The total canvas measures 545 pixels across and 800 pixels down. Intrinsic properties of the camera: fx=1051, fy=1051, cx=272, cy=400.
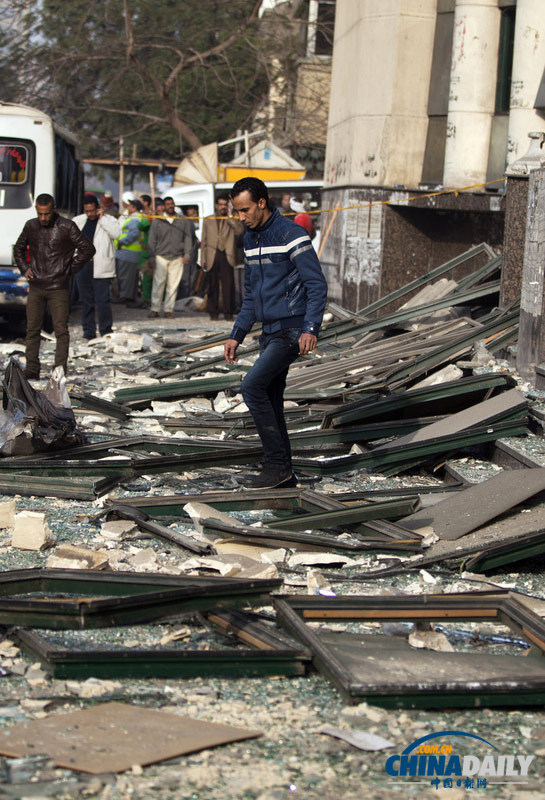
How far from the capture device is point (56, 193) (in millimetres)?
15438

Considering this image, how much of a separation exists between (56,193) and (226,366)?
5584 mm

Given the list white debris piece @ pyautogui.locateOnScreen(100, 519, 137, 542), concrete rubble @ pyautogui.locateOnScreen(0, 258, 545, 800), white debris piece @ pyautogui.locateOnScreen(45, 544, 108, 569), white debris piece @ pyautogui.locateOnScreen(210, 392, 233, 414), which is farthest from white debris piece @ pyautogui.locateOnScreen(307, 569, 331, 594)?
white debris piece @ pyautogui.locateOnScreen(210, 392, 233, 414)

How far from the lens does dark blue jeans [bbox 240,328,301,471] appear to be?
19.9 ft

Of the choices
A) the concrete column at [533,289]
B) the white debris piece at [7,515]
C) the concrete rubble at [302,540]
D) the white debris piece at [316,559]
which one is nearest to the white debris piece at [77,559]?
the concrete rubble at [302,540]

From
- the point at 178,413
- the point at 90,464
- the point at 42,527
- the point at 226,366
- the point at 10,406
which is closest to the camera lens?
the point at 42,527

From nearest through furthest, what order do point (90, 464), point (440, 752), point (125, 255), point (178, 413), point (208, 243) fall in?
point (440, 752) → point (90, 464) → point (178, 413) → point (208, 243) → point (125, 255)

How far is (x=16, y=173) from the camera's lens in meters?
14.4

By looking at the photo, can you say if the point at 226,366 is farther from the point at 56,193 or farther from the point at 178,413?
the point at 56,193

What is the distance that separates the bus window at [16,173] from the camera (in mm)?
14375

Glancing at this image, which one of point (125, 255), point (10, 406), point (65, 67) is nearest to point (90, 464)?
point (10, 406)

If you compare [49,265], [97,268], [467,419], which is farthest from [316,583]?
[97,268]

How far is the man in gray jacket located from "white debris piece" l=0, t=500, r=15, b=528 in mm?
11782

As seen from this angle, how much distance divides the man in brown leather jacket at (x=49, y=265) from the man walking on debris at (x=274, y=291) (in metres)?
5.09

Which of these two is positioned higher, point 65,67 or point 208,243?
point 65,67
